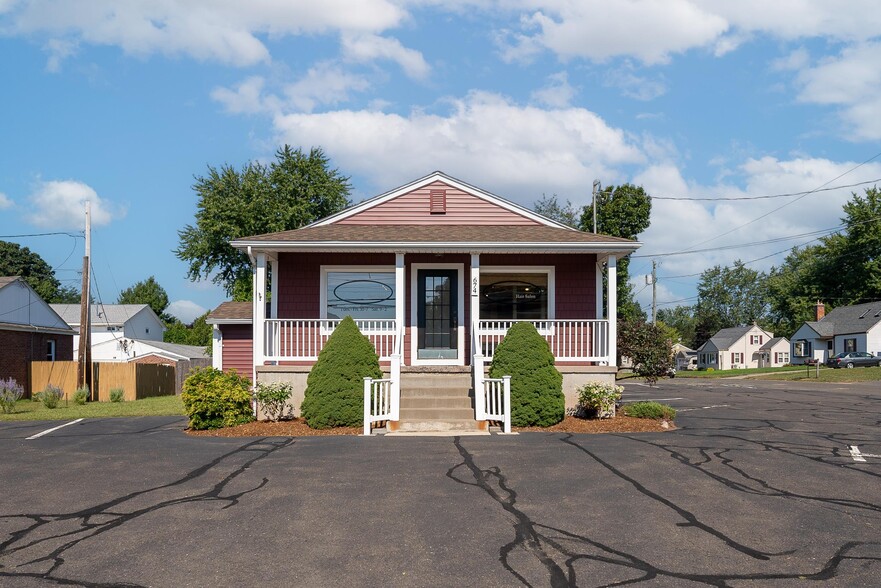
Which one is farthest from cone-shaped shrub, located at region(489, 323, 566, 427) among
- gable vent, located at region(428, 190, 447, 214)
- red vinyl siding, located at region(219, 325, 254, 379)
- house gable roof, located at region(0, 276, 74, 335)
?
house gable roof, located at region(0, 276, 74, 335)

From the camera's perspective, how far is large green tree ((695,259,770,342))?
111562 mm

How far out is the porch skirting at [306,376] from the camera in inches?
576

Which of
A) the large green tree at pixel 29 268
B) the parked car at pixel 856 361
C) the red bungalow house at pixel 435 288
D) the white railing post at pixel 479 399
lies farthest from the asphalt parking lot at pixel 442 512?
the large green tree at pixel 29 268

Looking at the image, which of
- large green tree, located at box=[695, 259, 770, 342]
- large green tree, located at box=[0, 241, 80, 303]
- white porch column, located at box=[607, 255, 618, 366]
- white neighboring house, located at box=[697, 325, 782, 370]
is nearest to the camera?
white porch column, located at box=[607, 255, 618, 366]

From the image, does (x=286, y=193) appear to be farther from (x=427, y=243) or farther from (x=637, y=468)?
(x=637, y=468)

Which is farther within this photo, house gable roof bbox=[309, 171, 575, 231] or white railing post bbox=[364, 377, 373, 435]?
house gable roof bbox=[309, 171, 575, 231]

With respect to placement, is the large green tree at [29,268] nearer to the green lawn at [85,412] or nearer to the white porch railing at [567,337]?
the green lawn at [85,412]

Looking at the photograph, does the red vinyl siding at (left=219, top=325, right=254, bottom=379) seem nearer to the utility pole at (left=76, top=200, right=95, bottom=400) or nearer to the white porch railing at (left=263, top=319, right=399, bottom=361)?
the white porch railing at (left=263, top=319, right=399, bottom=361)

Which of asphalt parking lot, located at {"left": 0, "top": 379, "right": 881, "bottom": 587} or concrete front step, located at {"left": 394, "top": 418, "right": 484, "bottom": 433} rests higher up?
concrete front step, located at {"left": 394, "top": 418, "right": 484, "bottom": 433}

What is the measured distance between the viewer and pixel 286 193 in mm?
33062

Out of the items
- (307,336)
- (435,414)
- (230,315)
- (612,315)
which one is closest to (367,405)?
(435,414)

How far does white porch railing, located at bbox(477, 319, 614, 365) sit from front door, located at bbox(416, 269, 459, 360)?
825mm

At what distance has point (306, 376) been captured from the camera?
48.3ft

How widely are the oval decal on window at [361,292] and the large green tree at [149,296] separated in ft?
231
